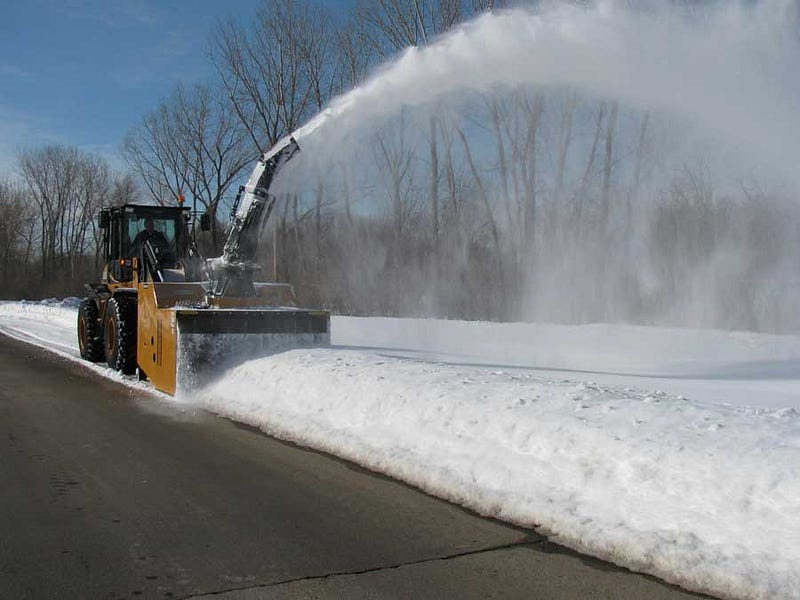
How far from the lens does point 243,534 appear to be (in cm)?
430

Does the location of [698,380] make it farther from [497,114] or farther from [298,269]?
[298,269]

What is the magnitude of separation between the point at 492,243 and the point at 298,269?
1070cm

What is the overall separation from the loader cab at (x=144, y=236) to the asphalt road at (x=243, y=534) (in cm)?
595

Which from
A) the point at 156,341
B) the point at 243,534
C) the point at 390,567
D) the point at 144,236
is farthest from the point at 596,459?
the point at 144,236

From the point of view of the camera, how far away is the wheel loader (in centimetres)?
906

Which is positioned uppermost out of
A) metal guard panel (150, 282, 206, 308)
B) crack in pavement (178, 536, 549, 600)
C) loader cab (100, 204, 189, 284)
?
loader cab (100, 204, 189, 284)

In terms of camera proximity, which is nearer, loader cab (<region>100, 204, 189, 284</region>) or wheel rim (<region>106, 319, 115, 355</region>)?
wheel rim (<region>106, 319, 115, 355</region>)

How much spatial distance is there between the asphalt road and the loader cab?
5.95m

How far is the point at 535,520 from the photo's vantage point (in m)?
4.47

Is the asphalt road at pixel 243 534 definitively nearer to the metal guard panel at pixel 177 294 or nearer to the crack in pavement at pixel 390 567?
the crack in pavement at pixel 390 567

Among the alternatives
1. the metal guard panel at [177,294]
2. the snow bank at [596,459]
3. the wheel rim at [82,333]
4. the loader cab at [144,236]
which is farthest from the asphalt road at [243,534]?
the wheel rim at [82,333]

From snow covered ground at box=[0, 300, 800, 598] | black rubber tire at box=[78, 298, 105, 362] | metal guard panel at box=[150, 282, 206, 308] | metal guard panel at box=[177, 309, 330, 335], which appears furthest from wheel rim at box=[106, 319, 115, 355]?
metal guard panel at box=[177, 309, 330, 335]

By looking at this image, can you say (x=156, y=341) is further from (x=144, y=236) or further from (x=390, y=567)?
(x=390, y=567)

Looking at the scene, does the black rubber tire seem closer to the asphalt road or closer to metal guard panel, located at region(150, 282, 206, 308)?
metal guard panel, located at region(150, 282, 206, 308)
